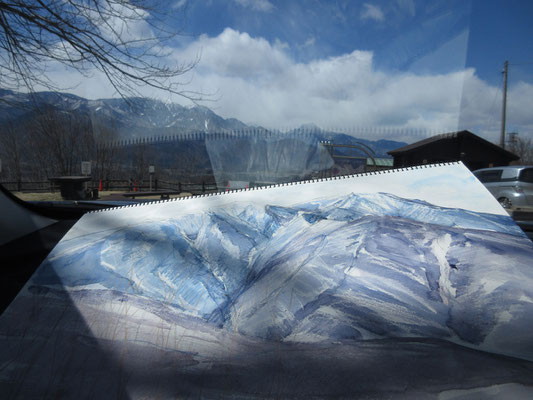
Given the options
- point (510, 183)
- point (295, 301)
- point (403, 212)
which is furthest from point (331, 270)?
point (510, 183)

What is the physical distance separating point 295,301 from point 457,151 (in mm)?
1248

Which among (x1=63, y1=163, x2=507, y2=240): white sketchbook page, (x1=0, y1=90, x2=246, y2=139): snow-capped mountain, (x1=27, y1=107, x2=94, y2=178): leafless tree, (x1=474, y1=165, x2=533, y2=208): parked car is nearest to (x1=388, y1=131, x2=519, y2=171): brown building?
(x1=474, y1=165, x2=533, y2=208): parked car

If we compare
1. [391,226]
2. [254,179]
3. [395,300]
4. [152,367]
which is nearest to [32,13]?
[254,179]

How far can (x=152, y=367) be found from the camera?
0.90 metres

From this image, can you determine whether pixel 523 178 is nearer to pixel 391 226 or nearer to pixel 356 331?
pixel 391 226

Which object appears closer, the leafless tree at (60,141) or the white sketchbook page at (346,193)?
the white sketchbook page at (346,193)

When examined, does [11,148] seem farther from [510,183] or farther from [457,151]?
[510,183]

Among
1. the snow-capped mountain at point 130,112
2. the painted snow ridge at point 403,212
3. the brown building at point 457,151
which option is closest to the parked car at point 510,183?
the brown building at point 457,151

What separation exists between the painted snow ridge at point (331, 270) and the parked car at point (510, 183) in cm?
63

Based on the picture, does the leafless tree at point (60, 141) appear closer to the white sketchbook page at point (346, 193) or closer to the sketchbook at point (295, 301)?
the white sketchbook page at point (346, 193)

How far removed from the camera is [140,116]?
227 centimetres

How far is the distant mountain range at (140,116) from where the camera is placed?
1.79 m

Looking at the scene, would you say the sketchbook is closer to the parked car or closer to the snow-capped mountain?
the parked car

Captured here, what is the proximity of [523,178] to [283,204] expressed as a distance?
4.58 feet
